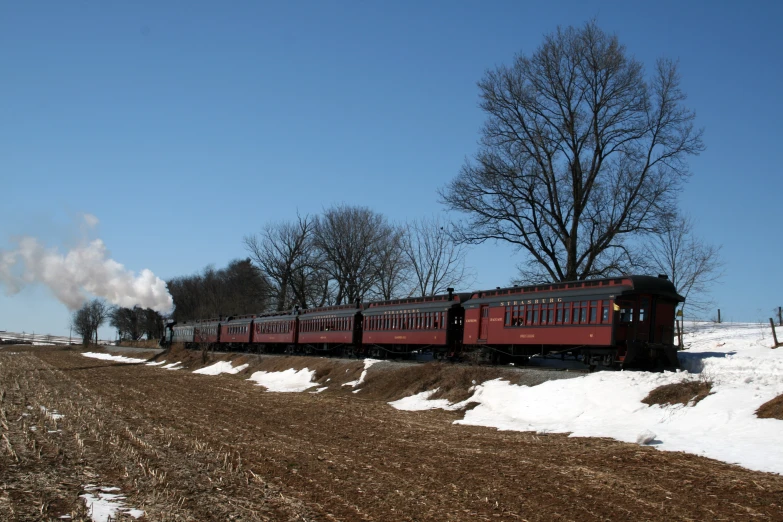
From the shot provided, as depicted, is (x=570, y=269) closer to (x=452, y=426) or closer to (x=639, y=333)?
(x=639, y=333)

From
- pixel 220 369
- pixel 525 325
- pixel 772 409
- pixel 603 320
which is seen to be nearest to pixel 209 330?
pixel 220 369

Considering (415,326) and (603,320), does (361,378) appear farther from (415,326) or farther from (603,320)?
(603,320)

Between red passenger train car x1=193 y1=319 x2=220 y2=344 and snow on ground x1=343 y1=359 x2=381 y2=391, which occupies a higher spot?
red passenger train car x1=193 y1=319 x2=220 y2=344

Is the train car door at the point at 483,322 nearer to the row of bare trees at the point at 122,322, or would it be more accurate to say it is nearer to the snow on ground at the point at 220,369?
the snow on ground at the point at 220,369

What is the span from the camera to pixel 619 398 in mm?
16891

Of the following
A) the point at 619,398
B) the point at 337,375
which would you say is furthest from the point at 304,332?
the point at 619,398

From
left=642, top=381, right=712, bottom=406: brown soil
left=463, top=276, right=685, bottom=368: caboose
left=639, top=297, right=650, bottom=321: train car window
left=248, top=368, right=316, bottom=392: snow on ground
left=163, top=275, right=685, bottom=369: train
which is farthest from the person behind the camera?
left=248, top=368, right=316, bottom=392: snow on ground

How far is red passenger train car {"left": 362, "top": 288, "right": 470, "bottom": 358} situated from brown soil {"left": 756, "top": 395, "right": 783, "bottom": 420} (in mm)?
16878

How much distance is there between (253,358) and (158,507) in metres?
36.9

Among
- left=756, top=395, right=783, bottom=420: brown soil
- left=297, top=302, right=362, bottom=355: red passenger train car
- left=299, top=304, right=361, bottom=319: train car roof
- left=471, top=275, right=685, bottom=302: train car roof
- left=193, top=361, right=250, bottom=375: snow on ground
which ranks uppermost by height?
left=471, top=275, right=685, bottom=302: train car roof

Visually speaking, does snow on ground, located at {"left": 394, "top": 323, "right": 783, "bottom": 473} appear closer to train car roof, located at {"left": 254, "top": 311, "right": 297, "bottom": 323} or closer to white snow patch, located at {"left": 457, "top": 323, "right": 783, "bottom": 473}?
white snow patch, located at {"left": 457, "top": 323, "right": 783, "bottom": 473}

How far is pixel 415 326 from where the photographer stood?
32.6 metres

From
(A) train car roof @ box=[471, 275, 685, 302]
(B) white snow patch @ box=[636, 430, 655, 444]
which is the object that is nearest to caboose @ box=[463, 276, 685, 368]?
(A) train car roof @ box=[471, 275, 685, 302]

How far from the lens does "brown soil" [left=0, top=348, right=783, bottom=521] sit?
8750 mm
